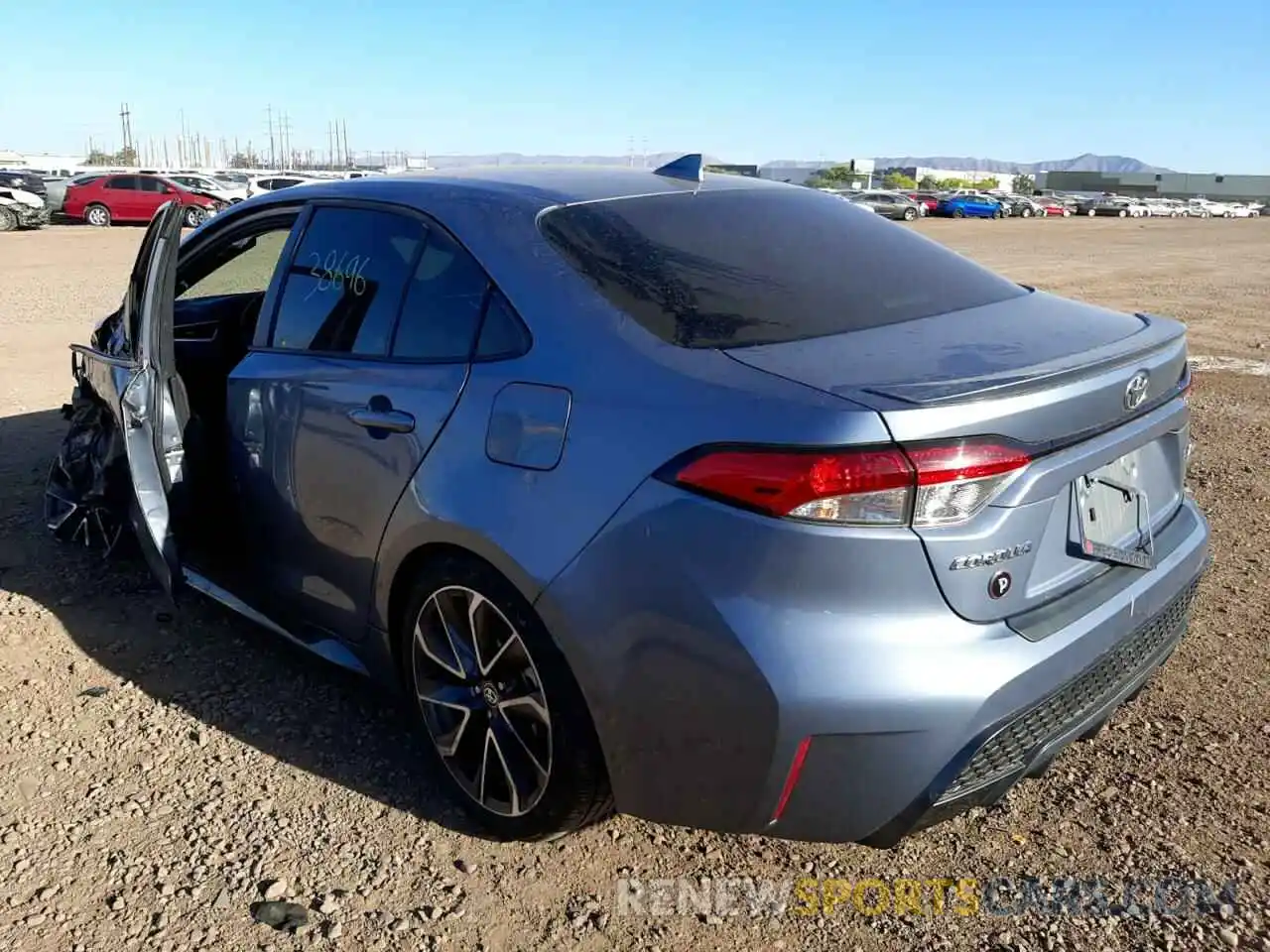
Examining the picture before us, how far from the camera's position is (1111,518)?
2479 mm

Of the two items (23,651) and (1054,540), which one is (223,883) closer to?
(23,651)

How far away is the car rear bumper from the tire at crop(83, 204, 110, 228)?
3448 centimetres

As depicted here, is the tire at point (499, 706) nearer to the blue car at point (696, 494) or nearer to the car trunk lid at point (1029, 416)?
the blue car at point (696, 494)

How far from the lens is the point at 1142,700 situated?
11.5 ft

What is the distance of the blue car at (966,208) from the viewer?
5667 cm

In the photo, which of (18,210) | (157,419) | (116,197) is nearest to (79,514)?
(157,419)

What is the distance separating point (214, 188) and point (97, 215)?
504 cm

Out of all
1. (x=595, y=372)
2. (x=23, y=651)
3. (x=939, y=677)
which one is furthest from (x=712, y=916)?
(x=23, y=651)

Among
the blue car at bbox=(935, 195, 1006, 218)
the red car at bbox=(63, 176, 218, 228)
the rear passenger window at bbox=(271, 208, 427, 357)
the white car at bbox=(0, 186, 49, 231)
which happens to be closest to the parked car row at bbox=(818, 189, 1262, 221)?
the blue car at bbox=(935, 195, 1006, 218)

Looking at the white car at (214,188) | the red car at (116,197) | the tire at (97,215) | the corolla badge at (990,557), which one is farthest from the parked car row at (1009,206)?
the corolla badge at (990,557)

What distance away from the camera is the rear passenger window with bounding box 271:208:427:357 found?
310 cm

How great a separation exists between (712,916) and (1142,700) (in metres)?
1.76

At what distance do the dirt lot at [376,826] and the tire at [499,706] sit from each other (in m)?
0.15

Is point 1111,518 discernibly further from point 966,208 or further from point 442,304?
point 966,208
